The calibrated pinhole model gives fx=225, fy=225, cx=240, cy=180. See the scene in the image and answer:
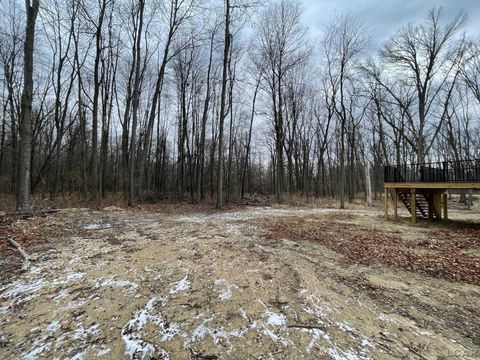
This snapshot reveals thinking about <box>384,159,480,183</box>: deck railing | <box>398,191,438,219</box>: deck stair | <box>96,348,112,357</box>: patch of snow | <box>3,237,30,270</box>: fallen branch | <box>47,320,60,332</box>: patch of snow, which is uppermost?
<box>384,159,480,183</box>: deck railing

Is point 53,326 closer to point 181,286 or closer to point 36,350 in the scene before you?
point 36,350

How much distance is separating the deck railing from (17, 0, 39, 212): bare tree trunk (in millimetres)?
15531

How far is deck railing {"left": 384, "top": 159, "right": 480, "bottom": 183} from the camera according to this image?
29.8 feet

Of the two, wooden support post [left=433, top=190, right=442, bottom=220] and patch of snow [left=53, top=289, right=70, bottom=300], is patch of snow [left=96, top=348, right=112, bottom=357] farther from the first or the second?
wooden support post [left=433, top=190, right=442, bottom=220]

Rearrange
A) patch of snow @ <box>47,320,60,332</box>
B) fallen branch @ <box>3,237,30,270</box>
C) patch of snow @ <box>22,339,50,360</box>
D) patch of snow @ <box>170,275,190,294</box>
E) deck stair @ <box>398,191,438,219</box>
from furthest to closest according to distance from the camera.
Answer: deck stair @ <box>398,191,438,219</box> < fallen branch @ <box>3,237,30,270</box> < patch of snow @ <box>170,275,190,294</box> < patch of snow @ <box>47,320,60,332</box> < patch of snow @ <box>22,339,50,360</box>

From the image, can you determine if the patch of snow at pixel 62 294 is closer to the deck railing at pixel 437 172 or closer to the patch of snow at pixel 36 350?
the patch of snow at pixel 36 350

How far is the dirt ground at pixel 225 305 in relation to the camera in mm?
2248

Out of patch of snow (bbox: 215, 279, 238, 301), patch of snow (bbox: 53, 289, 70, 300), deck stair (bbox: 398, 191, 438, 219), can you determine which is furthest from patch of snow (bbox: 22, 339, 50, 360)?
deck stair (bbox: 398, 191, 438, 219)

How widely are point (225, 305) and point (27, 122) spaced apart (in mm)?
9124

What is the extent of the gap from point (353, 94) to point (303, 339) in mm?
21405

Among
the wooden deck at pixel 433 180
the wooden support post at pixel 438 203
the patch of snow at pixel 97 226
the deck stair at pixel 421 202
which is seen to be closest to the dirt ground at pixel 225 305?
the patch of snow at pixel 97 226

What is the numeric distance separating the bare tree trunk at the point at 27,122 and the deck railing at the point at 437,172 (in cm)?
1553

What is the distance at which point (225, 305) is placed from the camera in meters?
2.98

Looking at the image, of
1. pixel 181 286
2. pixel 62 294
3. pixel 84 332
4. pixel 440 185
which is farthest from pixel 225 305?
pixel 440 185
